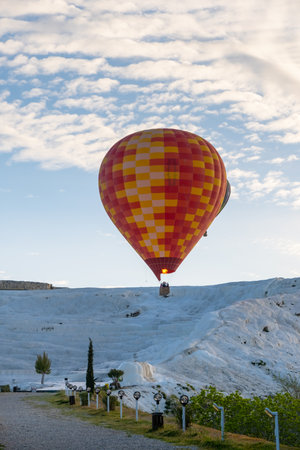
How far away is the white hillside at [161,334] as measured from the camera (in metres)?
53.3

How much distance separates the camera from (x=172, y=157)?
4397 centimetres

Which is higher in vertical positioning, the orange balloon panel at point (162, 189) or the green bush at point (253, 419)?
the orange balloon panel at point (162, 189)

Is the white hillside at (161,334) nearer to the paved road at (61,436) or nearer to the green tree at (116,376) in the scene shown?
the green tree at (116,376)

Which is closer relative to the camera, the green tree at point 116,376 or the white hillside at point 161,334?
the green tree at point 116,376

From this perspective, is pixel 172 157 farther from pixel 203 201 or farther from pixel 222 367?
pixel 222 367

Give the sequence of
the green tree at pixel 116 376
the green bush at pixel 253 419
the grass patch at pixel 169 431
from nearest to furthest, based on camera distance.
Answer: the grass patch at pixel 169 431, the green bush at pixel 253 419, the green tree at pixel 116 376

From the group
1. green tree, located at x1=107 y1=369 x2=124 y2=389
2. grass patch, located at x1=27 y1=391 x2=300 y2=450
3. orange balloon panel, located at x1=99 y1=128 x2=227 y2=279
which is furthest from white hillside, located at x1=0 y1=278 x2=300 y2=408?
grass patch, located at x1=27 y1=391 x2=300 y2=450

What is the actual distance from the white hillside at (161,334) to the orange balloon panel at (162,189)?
1005cm

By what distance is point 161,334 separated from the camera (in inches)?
3273

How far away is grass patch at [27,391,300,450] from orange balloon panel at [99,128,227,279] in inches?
→ 660

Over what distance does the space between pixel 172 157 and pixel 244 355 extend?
86.9 feet

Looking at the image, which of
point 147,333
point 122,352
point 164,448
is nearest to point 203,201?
point 164,448

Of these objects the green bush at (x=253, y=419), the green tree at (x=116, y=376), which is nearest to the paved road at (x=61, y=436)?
the green bush at (x=253, y=419)

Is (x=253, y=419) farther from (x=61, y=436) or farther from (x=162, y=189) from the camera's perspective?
(x=162, y=189)
